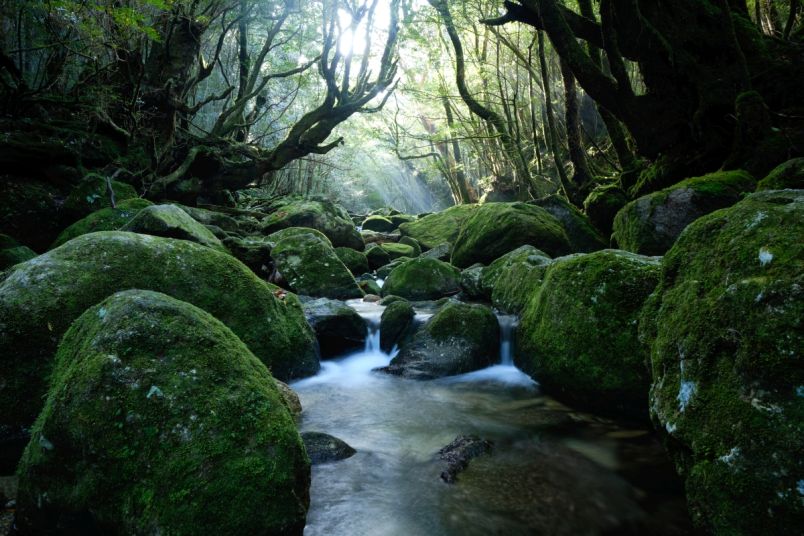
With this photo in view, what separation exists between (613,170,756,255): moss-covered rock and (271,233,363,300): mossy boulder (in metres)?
5.71

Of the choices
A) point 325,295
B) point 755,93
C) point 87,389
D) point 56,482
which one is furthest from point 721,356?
point 325,295

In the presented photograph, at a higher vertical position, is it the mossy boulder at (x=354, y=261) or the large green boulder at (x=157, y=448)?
the mossy boulder at (x=354, y=261)

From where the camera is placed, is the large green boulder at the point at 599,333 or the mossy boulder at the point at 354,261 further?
the mossy boulder at the point at 354,261

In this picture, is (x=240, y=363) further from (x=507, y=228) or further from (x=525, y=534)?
(x=507, y=228)

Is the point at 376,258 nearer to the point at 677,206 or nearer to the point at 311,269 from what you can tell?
the point at 311,269

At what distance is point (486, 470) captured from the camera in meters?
3.71

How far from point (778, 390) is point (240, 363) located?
2809mm

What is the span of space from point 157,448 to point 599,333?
373 cm

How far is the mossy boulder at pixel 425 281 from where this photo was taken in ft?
32.9

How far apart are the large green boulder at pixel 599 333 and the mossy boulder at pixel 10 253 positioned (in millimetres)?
7188

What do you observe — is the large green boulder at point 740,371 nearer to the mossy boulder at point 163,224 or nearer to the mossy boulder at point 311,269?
the mossy boulder at point 163,224

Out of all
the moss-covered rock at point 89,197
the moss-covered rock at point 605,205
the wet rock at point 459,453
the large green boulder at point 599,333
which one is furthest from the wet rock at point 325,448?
the moss-covered rock at point 605,205

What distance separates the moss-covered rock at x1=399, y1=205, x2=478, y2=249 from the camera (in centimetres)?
1758

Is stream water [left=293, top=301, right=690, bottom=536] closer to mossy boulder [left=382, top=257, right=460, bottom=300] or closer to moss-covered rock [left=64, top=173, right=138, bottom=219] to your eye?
mossy boulder [left=382, top=257, right=460, bottom=300]
